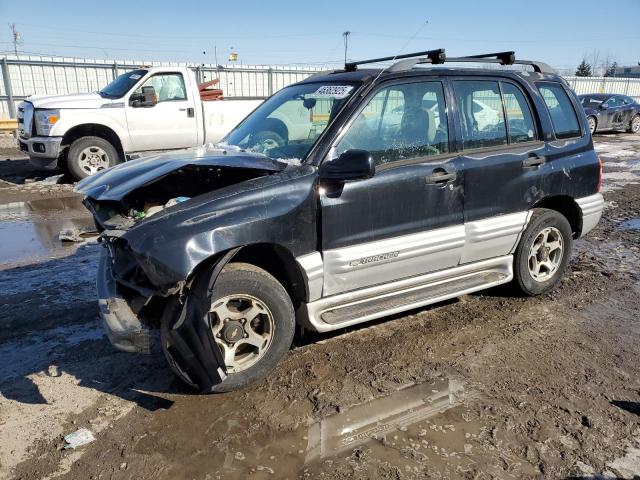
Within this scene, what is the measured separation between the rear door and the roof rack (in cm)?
25

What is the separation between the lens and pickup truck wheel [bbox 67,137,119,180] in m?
9.57

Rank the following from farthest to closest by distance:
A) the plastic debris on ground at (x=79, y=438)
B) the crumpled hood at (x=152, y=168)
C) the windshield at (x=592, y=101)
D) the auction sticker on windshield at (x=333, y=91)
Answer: the windshield at (x=592, y=101), the auction sticker on windshield at (x=333, y=91), the crumpled hood at (x=152, y=168), the plastic debris on ground at (x=79, y=438)

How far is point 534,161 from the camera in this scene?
14.4 ft

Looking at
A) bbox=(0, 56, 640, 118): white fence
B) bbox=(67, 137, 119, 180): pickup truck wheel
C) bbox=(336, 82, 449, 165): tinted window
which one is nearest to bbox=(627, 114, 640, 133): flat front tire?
bbox=(0, 56, 640, 118): white fence

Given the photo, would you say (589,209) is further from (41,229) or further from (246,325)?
(41,229)

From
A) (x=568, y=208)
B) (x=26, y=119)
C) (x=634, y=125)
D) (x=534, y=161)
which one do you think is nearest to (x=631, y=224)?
(x=568, y=208)

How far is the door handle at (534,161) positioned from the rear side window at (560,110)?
1.32 feet

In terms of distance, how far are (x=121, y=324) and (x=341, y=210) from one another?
1.52 m

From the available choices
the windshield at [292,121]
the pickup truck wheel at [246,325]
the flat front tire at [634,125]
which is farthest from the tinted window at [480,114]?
the flat front tire at [634,125]

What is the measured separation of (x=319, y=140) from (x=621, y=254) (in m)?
4.51

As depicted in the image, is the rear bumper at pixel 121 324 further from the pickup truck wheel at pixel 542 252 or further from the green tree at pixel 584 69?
the green tree at pixel 584 69

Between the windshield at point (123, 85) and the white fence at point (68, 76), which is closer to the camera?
the windshield at point (123, 85)

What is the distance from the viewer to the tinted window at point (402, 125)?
12.0 feet

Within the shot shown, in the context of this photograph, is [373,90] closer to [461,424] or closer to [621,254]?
[461,424]
